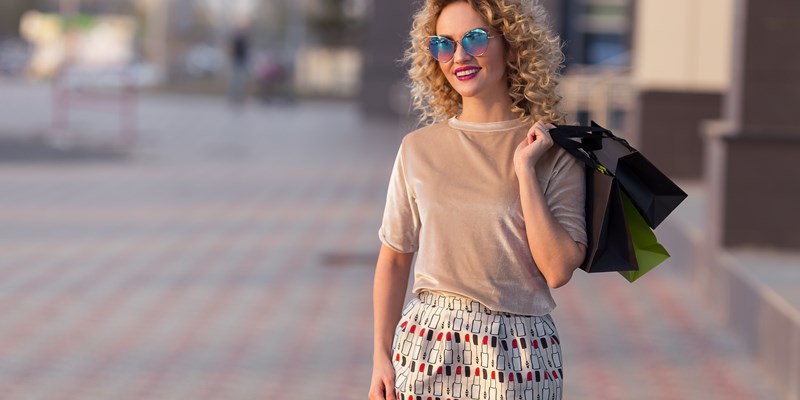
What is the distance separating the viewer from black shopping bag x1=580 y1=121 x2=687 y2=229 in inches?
116

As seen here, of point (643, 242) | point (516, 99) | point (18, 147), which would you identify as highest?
point (516, 99)

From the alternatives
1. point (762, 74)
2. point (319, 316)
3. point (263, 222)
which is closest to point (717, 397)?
point (319, 316)

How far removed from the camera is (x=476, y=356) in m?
3.00

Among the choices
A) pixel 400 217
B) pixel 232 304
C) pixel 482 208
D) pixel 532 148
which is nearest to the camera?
pixel 532 148

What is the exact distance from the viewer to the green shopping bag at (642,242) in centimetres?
303

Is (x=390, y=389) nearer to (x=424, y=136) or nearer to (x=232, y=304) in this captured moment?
(x=424, y=136)

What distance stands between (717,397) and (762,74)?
10.0 ft

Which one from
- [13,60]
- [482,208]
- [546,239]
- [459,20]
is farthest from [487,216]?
[13,60]

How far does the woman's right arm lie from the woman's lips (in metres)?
0.39

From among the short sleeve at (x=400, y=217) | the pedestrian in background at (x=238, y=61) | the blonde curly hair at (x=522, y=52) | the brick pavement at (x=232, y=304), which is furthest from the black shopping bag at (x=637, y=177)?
the pedestrian in background at (x=238, y=61)

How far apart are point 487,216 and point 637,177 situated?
0.31 m

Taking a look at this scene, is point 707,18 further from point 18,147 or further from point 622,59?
point 18,147

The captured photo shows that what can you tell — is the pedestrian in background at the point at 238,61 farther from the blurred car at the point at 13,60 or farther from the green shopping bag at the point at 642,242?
the green shopping bag at the point at 642,242

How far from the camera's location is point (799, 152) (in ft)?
29.1
